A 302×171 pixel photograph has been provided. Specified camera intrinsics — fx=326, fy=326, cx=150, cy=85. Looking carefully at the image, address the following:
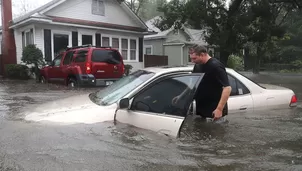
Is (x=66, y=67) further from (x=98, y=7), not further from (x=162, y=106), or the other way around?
(x=98, y=7)

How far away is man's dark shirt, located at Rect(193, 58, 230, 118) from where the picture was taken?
447cm

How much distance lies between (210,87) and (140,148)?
1.36 meters

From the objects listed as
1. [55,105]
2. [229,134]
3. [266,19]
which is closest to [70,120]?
[55,105]

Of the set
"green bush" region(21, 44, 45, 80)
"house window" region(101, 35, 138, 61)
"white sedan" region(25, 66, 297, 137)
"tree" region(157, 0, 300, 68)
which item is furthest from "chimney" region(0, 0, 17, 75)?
"white sedan" region(25, 66, 297, 137)

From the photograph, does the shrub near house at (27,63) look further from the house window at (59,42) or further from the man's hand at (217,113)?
the man's hand at (217,113)

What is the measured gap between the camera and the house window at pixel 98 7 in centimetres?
2077

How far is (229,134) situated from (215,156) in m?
0.95

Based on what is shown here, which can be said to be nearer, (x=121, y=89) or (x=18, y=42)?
(x=121, y=89)

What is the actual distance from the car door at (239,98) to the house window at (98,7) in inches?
654

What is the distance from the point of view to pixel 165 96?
453 centimetres

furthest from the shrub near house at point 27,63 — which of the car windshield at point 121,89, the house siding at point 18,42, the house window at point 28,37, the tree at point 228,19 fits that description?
the car windshield at point 121,89

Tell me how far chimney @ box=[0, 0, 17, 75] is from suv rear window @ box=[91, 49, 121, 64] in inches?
381

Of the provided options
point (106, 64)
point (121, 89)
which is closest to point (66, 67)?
point (106, 64)

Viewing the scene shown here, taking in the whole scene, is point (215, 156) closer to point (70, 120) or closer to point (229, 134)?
point (229, 134)
